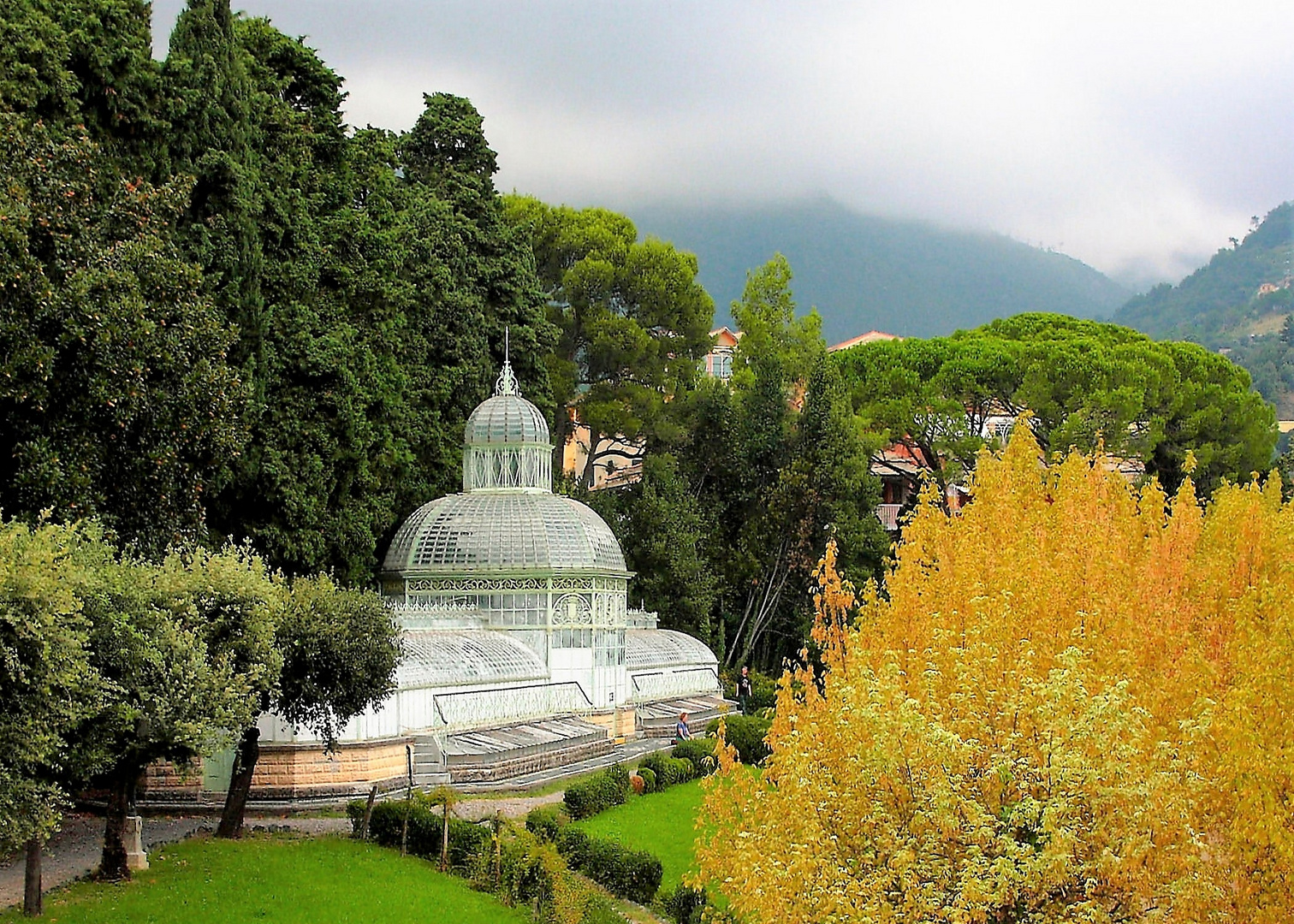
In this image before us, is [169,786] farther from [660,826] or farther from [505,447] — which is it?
[505,447]

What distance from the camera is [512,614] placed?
3553 cm

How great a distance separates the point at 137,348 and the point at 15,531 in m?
7.79

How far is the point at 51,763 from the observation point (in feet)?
49.8

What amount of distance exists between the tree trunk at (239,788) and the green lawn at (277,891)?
0.42 metres

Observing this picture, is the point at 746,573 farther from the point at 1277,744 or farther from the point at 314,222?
the point at 1277,744

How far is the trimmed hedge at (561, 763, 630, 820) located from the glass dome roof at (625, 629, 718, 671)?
1081 cm

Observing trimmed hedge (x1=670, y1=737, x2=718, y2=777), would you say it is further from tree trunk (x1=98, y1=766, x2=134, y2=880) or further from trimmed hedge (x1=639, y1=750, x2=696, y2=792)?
tree trunk (x1=98, y1=766, x2=134, y2=880)

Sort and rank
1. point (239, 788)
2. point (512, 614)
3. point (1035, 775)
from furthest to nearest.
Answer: point (512, 614) < point (239, 788) < point (1035, 775)

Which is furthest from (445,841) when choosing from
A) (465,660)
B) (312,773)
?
(465,660)

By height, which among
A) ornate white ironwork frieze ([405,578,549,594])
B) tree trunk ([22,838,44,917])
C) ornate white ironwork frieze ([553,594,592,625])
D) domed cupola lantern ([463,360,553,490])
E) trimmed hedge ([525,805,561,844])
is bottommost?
trimmed hedge ([525,805,561,844])

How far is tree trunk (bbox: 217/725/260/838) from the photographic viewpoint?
21906 millimetres

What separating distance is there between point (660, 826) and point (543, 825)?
12.9 ft

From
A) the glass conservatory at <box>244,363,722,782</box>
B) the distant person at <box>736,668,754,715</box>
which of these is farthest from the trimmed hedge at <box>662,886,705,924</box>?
the distant person at <box>736,668,754,715</box>

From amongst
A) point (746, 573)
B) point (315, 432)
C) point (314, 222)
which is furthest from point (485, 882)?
point (746, 573)
